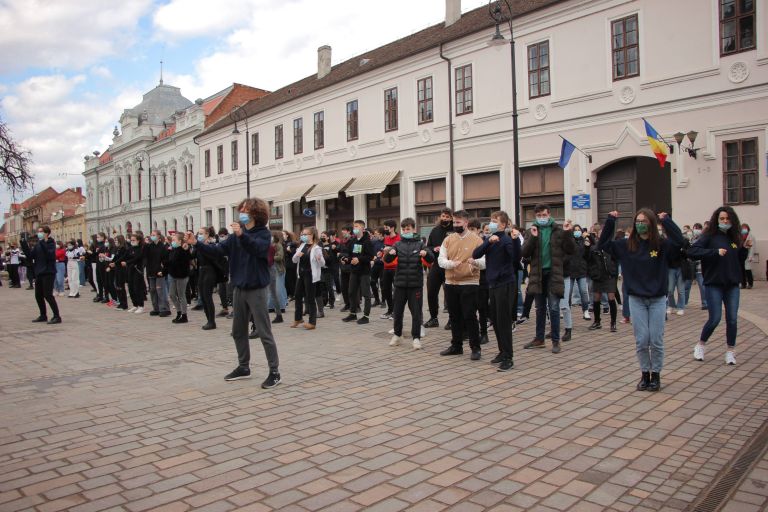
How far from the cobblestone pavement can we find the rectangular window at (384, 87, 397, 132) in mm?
22067

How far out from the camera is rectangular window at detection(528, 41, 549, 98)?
22594 mm

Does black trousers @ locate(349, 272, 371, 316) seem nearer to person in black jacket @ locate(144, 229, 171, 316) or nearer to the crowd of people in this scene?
the crowd of people

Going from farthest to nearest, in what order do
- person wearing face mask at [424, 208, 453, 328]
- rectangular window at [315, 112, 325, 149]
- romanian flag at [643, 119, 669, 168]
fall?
rectangular window at [315, 112, 325, 149]
romanian flag at [643, 119, 669, 168]
person wearing face mask at [424, 208, 453, 328]

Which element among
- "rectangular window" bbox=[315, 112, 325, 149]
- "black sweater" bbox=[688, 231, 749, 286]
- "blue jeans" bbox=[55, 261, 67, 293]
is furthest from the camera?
"rectangular window" bbox=[315, 112, 325, 149]

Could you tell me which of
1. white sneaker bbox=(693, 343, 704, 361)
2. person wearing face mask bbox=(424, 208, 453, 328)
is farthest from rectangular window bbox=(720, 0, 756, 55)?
white sneaker bbox=(693, 343, 704, 361)

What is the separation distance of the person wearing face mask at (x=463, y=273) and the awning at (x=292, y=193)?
1064 inches

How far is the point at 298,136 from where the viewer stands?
35.9 meters

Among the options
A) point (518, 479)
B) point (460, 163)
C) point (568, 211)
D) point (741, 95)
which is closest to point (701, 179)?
point (741, 95)

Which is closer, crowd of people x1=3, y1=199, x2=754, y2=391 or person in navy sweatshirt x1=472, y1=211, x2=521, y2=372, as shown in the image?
crowd of people x1=3, y1=199, x2=754, y2=391

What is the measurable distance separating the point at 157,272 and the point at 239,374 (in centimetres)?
759

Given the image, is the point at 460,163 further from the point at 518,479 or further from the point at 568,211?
the point at 518,479

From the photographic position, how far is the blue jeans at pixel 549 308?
8258 mm

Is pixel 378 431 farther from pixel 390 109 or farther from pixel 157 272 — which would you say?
pixel 390 109

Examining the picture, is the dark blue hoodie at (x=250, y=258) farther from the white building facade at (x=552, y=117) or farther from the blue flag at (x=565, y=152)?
the white building facade at (x=552, y=117)
